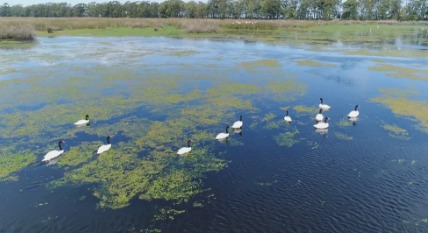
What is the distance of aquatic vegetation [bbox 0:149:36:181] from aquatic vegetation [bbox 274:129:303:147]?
11.1 m

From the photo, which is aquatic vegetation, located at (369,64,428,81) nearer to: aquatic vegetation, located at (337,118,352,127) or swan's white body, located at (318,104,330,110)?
swan's white body, located at (318,104,330,110)

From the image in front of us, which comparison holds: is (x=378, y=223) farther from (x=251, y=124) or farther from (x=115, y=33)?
(x=115, y=33)

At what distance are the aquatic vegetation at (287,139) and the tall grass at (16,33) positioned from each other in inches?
2018

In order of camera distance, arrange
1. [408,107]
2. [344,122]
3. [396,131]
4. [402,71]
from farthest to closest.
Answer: [402,71] → [408,107] → [344,122] → [396,131]

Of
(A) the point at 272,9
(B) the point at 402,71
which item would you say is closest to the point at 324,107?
(B) the point at 402,71

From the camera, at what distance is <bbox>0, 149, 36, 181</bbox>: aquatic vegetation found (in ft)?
45.5

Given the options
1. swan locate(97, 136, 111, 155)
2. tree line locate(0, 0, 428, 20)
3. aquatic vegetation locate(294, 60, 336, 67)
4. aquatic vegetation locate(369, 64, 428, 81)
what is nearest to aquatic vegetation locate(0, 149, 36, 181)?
swan locate(97, 136, 111, 155)

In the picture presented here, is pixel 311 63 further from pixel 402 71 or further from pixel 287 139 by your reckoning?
pixel 287 139

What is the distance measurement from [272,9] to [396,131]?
113909 mm

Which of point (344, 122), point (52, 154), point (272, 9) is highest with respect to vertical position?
point (272, 9)

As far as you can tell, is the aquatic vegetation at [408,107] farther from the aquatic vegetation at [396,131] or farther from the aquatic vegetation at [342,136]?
the aquatic vegetation at [342,136]

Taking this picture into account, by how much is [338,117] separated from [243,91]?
766 centimetres

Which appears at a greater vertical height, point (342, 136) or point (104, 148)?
point (104, 148)

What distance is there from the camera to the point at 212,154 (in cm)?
1592
